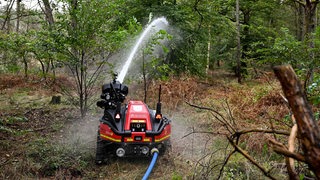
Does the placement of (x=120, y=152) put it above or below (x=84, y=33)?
below

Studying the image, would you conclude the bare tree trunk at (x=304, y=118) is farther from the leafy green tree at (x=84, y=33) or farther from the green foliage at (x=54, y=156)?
the leafy green tree at (x=84, y=33)

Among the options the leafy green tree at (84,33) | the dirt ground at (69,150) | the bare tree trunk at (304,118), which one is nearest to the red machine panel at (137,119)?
the dirt ground at (69,150)

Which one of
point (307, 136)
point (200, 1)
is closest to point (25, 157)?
point (307, 136)

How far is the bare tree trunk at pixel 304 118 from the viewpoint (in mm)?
1293

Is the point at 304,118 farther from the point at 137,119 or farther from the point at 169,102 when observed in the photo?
the point at 169,102

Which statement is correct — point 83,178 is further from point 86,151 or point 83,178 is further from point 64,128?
point 64,128

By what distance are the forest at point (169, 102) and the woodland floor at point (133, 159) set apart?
25mm

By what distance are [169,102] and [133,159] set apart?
484 centimetres

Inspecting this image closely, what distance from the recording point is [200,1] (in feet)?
46.1

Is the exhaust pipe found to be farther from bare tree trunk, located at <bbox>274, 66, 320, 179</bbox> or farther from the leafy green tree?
bare tree trunk, located at <bbox>274, 66, 320, 179</bbox>

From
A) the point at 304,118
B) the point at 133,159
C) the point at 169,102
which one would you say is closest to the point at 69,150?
the point at 133,159

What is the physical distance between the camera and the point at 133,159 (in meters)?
5.89

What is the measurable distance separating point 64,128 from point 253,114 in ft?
17.3

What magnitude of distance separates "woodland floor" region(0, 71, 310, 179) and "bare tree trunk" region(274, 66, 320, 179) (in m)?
1.56
